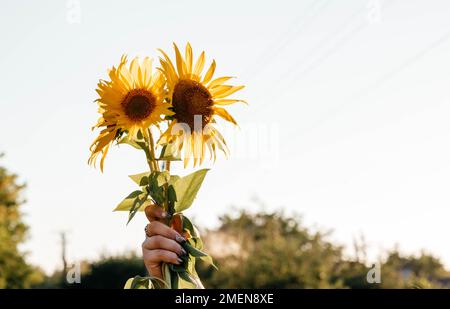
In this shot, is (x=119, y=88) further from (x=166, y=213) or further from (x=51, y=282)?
(x=51, y=282)

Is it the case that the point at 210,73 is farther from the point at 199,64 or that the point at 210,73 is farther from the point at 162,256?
the point at 162,256

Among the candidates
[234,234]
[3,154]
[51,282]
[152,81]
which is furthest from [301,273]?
[51,282]

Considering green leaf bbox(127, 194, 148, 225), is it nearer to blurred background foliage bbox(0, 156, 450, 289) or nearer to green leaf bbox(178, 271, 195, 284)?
green leaf bbox(178, 271, 195, 284)

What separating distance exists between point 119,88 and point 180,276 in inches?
26.7

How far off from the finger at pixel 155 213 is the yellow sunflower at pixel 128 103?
24 centimetres

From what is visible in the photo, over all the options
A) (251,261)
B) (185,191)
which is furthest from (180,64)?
(251,261)

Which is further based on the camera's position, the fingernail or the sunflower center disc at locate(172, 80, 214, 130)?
the sunflower center disc at locate(172, 80, 214, 130)

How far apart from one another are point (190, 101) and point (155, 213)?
1.25 feet

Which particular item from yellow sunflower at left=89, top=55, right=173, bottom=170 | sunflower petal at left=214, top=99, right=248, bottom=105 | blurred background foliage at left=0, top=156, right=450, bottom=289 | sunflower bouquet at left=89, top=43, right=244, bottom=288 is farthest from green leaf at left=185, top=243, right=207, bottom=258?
blurred background foliage at left=0, top=156, right=450, bottom=289

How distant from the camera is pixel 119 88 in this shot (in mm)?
2150

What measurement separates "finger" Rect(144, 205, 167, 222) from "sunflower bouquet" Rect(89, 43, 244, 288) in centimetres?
2

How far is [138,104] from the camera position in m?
2.11

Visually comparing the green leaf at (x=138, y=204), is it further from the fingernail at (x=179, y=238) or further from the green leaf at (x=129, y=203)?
the fingernail at (x=179, y=238)

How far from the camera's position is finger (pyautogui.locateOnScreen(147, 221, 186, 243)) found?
1876mm
